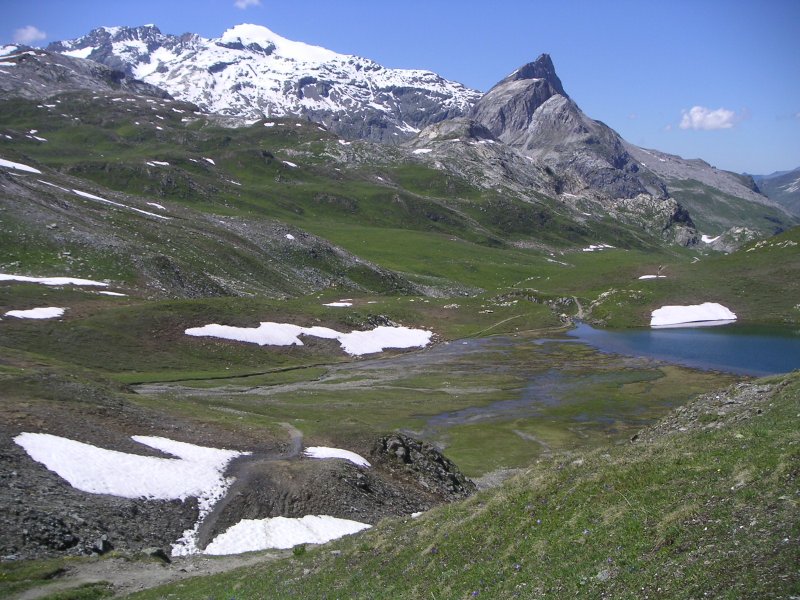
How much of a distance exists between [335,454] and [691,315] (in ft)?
424

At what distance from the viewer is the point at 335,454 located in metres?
48.6

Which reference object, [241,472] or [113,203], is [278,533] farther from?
[113,203]

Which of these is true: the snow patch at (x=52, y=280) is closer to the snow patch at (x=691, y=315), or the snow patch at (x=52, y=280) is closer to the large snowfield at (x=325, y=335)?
the large snowfield at (x=325, y=335)

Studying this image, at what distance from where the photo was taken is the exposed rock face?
4869cm

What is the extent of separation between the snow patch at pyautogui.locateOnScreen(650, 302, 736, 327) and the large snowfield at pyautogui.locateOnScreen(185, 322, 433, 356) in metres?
64.0

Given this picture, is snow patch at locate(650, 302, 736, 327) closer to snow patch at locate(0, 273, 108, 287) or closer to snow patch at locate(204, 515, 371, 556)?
snow patch at locate(0, 273, 108, 287)

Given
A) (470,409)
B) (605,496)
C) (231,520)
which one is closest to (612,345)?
(470,409)

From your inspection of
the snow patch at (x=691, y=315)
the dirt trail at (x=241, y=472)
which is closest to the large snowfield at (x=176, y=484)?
the dirt trail at (x=241, y=472)

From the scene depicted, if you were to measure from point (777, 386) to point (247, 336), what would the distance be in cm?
8178

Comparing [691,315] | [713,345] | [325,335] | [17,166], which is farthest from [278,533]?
[17,166]

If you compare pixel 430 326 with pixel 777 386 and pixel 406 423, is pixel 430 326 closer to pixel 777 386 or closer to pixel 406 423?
pixel 406 423

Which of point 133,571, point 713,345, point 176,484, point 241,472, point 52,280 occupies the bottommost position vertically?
point 713,345

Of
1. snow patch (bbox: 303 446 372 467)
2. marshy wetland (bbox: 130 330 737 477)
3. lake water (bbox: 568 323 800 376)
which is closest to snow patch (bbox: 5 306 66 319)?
marshy wetland (bbox: 130 330 737 477)

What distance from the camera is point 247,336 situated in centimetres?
10100
